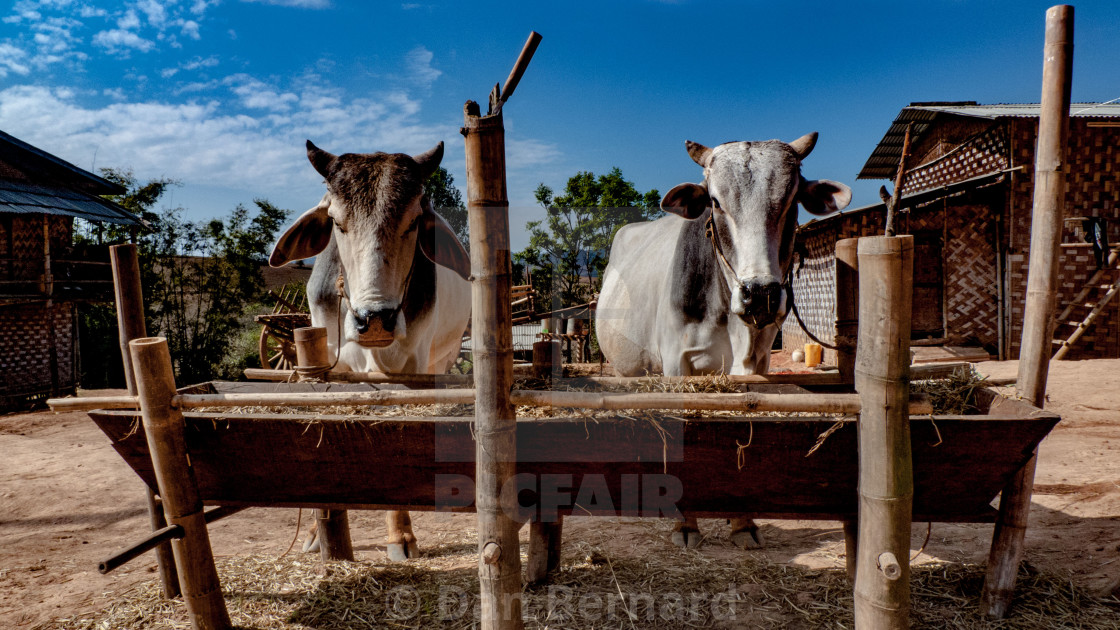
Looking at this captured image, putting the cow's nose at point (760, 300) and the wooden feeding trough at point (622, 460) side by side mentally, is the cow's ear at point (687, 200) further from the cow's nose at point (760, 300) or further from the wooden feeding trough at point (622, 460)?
the wooden feeding trough at point (622, 460)

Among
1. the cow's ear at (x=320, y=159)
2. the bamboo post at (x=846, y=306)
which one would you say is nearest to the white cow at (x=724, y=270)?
the bamboo post at (x=846, y=306)

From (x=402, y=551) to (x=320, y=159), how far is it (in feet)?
8.26

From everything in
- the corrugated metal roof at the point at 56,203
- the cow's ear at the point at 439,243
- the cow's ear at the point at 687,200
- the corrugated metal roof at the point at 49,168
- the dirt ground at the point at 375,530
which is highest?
the corrugated metal roof at the point at 49,168

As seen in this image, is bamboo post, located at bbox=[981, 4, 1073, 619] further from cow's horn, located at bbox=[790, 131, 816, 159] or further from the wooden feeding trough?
cow's horn, located at bbox=[790, 131, 816, 159]

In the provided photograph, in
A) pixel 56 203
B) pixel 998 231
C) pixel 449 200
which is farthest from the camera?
pixel 449 200

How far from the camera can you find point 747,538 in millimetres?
4023

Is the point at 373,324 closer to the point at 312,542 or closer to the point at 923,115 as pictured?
the point at 312,542

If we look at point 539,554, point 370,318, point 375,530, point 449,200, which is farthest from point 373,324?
point 449,200

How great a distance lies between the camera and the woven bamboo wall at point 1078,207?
32.6 feet

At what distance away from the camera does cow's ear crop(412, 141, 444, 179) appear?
358 cm

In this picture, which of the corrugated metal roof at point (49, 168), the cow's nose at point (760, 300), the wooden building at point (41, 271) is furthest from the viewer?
the corrugated metal roof at point (49, 168)

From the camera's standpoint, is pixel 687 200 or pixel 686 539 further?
pixel 686 539

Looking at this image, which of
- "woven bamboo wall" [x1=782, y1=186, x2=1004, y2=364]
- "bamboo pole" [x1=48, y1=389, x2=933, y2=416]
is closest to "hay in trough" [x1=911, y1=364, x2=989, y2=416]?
"bamboo pole" [x1=48, y1=389, x2=933, y2=416]

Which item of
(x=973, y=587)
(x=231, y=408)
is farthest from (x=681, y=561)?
(x=231, y=408)
